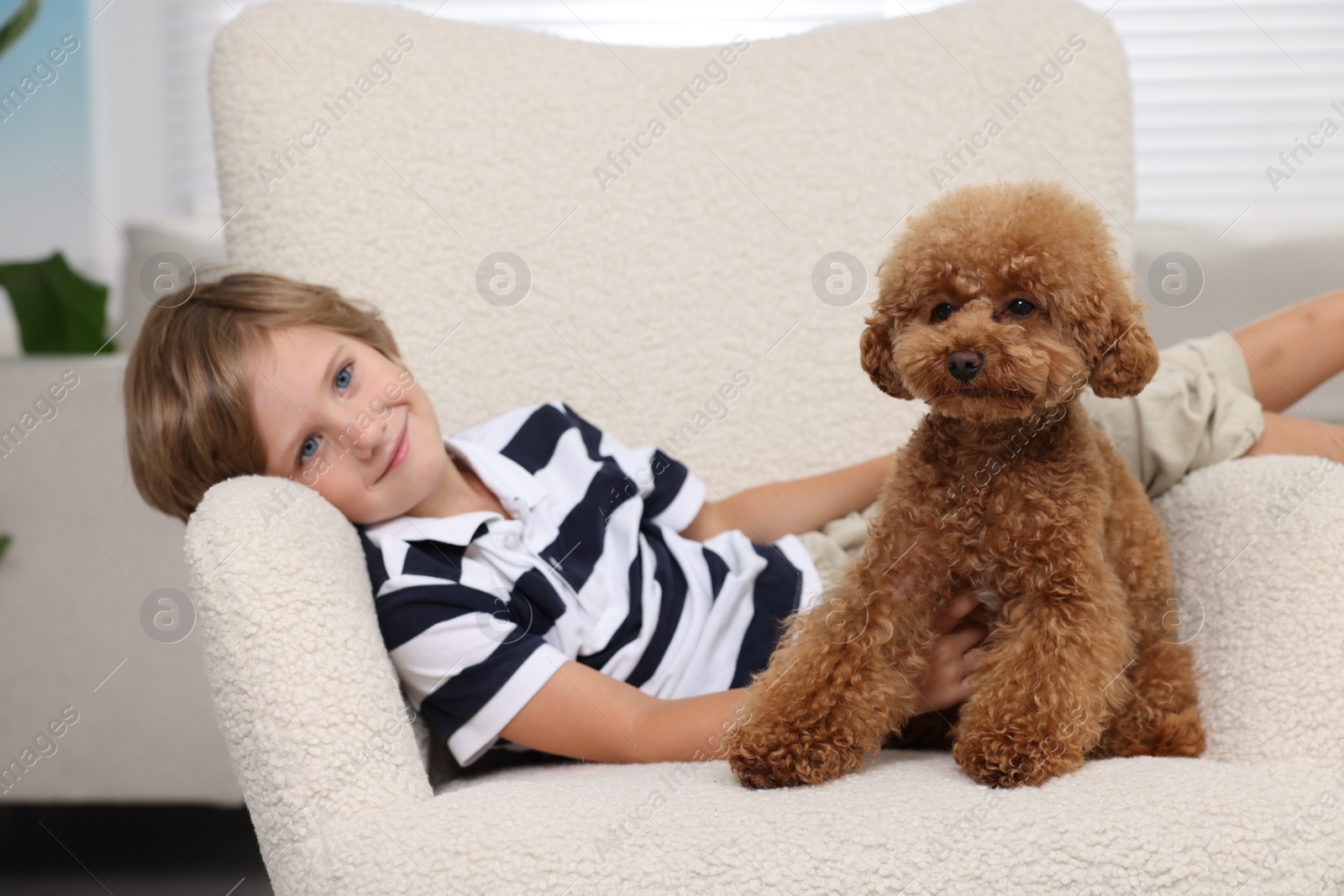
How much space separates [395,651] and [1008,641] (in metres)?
0.55

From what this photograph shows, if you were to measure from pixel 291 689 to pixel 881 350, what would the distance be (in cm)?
52

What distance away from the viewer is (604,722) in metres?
0.95

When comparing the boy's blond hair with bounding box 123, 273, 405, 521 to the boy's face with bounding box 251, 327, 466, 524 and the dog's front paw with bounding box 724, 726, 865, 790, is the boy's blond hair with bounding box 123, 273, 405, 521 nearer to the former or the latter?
the boy's face with bounding box 251, 327, 466, 524

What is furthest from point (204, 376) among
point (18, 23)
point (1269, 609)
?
point (18, 23)

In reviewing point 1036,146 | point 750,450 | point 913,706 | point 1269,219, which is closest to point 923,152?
point 1036,146

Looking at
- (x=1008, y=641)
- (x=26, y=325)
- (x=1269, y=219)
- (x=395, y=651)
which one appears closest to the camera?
(x=1008, y=641)

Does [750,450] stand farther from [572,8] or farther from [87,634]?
[572,8]

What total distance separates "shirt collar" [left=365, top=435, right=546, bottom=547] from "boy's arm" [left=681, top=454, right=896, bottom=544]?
0.74 feet

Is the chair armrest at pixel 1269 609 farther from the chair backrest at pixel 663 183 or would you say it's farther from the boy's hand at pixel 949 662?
the chair backrest at pixel 663 183

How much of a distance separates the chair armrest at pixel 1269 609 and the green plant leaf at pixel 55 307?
1.91 metres

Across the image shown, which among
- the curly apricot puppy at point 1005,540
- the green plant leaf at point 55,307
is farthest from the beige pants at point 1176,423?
the green plant leaf at point 55,307

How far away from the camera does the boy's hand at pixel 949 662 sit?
88 cm

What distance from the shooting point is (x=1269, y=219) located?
2.59 m

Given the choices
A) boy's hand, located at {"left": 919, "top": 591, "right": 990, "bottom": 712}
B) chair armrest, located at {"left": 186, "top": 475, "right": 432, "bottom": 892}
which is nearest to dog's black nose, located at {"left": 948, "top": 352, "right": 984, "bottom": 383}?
boy's hand, located at {"left": 919, "top": 591, "right": 990, "bottom": 712}
